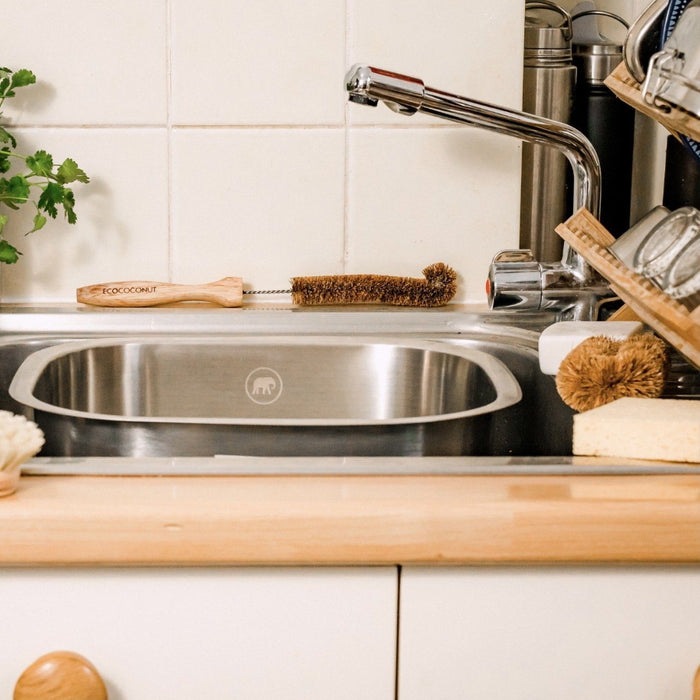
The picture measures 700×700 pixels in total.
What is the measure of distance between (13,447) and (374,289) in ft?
1.94

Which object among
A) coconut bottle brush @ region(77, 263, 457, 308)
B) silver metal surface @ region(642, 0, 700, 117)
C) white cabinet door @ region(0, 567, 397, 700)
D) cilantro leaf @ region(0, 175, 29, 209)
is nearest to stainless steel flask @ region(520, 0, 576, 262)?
coconut bottle brush @ region(77, 263, 457, 308)

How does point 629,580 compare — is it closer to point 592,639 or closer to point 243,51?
point 592,639

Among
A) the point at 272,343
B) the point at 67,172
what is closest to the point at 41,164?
the point at 67,172

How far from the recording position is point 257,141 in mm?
1024

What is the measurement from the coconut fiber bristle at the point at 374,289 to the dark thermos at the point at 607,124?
8.9 inches

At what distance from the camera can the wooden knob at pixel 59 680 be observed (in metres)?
0.45

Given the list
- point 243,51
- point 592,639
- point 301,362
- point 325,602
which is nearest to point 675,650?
point 592,639

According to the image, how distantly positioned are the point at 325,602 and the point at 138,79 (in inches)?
29.2

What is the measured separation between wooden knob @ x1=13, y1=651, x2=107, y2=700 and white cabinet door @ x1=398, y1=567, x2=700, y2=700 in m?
0.16

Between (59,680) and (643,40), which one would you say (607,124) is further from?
(59,680)

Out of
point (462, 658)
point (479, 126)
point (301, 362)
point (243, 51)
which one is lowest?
point (462, 658)

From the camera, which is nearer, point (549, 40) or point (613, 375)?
point (613, 375)

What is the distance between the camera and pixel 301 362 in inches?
36.0

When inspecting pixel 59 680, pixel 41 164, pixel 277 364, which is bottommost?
pixel 59 680
